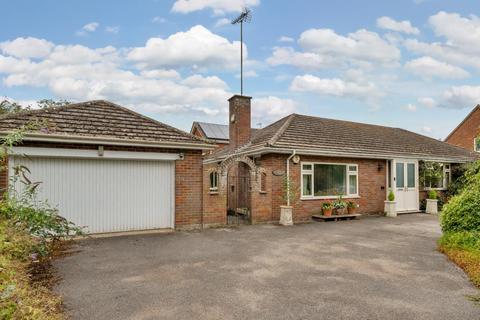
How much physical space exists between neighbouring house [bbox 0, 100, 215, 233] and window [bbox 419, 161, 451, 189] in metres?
11.4

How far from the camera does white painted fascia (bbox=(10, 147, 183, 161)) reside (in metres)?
7.54

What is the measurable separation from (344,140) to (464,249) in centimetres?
766

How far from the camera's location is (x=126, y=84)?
19516mm

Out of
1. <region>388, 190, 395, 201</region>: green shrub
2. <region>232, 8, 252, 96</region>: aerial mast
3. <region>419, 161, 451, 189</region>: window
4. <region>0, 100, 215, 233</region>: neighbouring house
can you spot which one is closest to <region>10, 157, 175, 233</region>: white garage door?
<region>0, 100, 215, 233</region>: neighbouring house

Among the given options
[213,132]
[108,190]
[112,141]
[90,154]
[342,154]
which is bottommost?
[108,190]

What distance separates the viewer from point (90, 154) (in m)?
8.20

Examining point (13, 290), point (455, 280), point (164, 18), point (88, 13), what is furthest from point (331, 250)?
point (88, 13)

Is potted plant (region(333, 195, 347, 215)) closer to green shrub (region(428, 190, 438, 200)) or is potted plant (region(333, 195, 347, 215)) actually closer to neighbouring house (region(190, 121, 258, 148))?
green shrub (region(428, 190, 438, 200))

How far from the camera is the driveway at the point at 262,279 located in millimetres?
3869

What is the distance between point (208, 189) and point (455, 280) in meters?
6.68

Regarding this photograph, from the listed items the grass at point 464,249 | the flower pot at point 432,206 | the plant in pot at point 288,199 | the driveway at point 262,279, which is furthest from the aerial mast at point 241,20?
the grass at point 464,249

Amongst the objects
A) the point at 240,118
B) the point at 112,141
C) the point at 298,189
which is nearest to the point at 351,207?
the point at 298,189

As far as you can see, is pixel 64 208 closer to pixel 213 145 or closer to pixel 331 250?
pixel 213 145

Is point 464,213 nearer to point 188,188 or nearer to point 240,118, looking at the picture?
point 188,188
